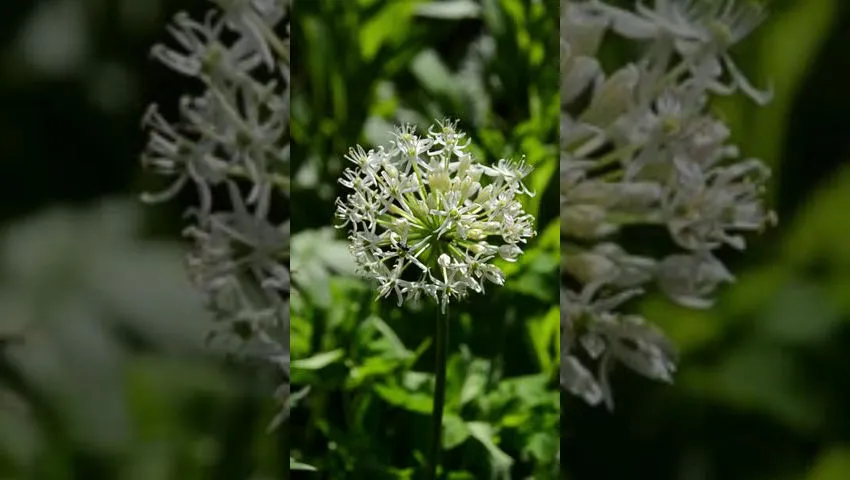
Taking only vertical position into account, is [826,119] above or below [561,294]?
above

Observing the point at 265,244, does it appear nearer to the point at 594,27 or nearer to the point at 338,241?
the point at 338,241

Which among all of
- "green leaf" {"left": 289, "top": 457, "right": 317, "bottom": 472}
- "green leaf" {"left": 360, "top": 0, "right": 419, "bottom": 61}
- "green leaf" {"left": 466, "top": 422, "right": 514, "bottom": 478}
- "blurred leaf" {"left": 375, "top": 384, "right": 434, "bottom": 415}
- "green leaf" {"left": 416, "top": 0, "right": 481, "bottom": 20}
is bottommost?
"green leaf" {"left": 289, "top": 457, "right": 317, "bottom": 472}

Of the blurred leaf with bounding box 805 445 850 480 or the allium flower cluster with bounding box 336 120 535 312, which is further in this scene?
the blurred leaf with bounding box 805 445 850 480

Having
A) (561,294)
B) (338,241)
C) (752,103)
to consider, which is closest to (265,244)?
(338,241)

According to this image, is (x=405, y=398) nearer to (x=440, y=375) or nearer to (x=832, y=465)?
(x=440, y=375)

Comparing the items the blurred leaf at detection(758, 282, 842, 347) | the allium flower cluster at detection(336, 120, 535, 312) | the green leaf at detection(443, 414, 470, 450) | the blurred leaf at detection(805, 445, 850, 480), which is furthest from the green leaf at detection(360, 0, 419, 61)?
the blurred leaf at detection(805, 445, 850, 480)

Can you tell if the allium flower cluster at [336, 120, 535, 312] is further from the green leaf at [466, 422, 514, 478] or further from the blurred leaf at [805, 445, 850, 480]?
the blurred leaf at [805, 445, 850, 480]

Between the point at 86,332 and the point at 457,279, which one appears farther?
the point at 86,332

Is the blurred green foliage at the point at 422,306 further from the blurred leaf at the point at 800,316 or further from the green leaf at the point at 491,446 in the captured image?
the blurred leaf at the point at 800,316
